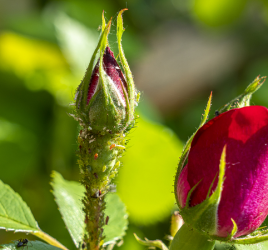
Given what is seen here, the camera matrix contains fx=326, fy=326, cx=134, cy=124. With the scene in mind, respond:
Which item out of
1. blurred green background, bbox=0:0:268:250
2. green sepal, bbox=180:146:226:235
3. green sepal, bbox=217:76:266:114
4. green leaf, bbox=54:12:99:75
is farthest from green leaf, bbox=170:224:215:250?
green leaf, bbox=54:12:99:75

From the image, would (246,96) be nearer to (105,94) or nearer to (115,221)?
(105,94)

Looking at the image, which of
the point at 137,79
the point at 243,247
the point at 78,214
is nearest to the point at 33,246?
the point at 78,214

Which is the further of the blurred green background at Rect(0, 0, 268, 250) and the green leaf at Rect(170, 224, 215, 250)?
the blurred green background at Rect(0, 0, 268, 250)

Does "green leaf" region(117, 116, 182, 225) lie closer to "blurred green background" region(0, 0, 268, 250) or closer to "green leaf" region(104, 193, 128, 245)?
"blurred green background" region(0, 0, 268, 250)

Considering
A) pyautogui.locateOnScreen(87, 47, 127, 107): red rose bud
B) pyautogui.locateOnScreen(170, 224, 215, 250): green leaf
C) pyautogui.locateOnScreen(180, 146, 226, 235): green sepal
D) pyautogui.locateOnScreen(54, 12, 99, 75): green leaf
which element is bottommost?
pyautogui.locateOnScreen(170, 224, 215, 250): green leaf

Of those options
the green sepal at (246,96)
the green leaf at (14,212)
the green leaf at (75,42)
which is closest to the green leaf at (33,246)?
the green leaf at (14,212)

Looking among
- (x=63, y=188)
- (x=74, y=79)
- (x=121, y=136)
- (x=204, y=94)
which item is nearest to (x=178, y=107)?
(x=204, y=94)
